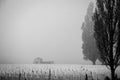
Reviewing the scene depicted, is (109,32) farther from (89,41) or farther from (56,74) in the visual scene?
(89,41)

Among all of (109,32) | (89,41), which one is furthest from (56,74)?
(89,41)

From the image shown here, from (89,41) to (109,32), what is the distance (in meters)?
21.6

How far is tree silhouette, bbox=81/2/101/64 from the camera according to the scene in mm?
35438

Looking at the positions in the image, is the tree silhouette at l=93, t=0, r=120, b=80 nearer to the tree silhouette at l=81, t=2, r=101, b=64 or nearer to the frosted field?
the frosted field

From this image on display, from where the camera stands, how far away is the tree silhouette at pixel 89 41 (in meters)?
35.4

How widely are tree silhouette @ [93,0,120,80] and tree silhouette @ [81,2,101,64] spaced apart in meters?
19.2

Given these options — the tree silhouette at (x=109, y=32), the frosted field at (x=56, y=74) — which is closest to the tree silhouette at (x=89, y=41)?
the frosted field at (x=56, y=74)

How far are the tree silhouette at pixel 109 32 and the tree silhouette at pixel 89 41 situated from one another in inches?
756

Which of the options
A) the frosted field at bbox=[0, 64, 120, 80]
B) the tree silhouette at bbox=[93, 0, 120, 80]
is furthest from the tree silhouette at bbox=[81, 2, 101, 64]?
the tree silhouette at bbox=[93, 0, 120, 80]

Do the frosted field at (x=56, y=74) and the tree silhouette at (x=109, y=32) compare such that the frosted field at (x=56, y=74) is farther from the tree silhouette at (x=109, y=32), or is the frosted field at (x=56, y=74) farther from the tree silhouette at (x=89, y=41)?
the tree silhouette at (x=89, y=41)

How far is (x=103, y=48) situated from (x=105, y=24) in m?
2.61

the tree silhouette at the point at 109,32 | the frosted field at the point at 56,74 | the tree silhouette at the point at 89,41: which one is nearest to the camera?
the tree silhouette at the point at 109,32

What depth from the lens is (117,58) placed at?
15039mm

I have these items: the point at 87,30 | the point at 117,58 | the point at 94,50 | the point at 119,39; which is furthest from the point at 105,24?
the point at 87,30
